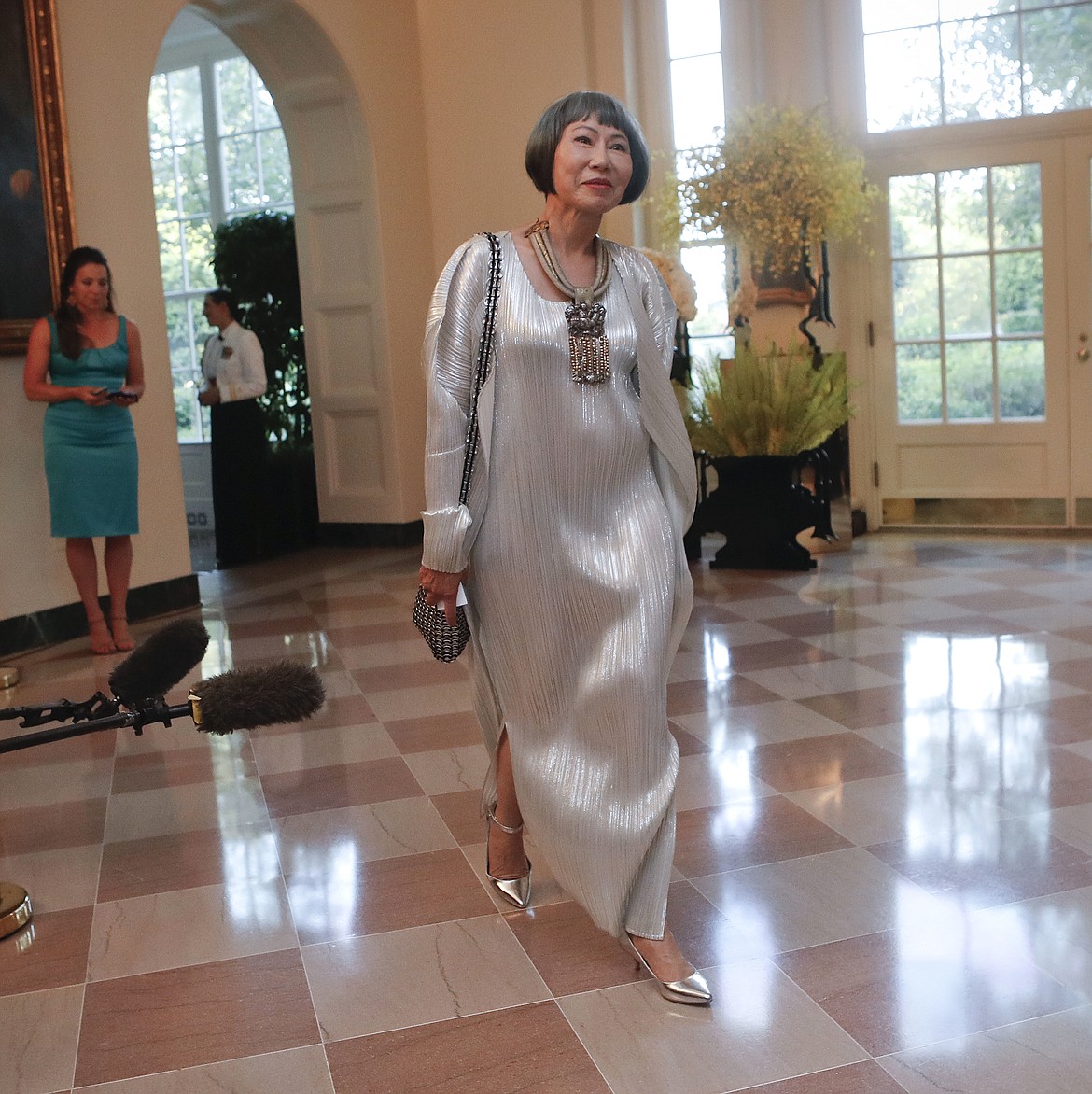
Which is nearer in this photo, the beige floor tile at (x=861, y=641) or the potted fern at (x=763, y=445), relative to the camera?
the beige floor tile at (x=861, y=641)

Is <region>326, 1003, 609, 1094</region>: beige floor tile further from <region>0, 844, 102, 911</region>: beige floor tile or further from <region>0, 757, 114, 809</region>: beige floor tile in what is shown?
<region>0, 757, 114, 809</region>: beige floor tile

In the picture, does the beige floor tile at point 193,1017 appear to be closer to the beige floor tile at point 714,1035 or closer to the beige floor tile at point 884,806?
the beige floor tile at point 714,1035

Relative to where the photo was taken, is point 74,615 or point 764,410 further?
point 764,410

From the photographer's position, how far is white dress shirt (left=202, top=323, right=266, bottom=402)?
7703 mm

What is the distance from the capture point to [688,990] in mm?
2240

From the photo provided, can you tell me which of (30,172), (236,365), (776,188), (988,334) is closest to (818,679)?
(776,188)

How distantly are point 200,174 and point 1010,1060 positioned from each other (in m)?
9.21

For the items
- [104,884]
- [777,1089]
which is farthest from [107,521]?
[777,1089]

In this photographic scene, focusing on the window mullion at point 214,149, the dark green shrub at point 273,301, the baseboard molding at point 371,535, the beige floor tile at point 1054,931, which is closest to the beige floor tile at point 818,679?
the beige floor tile at point 1054,931

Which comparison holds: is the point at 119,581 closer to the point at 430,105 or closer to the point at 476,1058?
the point at 476,1058

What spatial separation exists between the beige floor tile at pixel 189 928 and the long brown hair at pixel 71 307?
10.2ft

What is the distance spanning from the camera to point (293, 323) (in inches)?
341

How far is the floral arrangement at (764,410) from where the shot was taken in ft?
21.3

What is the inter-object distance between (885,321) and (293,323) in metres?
3.74
